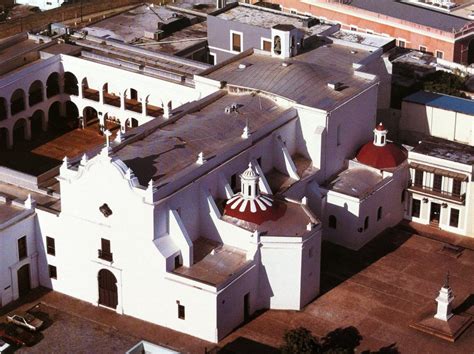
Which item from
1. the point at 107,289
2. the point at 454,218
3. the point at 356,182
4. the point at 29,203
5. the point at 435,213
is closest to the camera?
the point at 107,289

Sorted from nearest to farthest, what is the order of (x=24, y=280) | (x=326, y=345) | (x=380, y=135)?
(x=326, y=345)
(x=24, y=280)
(x=380, y=135)

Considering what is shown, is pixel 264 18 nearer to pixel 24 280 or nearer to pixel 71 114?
pixel 71 114

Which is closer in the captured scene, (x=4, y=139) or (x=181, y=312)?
(x=181, y=312)

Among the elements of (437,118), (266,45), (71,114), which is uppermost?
(266,45)

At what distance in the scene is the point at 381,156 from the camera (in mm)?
109000

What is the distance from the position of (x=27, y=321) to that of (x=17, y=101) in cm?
3303

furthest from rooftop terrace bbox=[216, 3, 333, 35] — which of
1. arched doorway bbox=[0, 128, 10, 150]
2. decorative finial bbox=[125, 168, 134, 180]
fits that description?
decorative finial bbox=[125, 168, 134, 180]

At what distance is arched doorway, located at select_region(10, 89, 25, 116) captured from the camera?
119875 mm

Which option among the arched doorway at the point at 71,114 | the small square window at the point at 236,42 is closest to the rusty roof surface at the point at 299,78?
the small square window at the point at 236,42

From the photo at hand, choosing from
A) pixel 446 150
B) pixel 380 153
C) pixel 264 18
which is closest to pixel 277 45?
pixel 264 18

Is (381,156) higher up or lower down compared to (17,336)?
higher up

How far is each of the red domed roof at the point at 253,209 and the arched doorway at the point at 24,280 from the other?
55.5 ft

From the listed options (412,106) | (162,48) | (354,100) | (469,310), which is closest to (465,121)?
(412,106)

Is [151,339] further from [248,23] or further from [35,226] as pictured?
[248,23]
